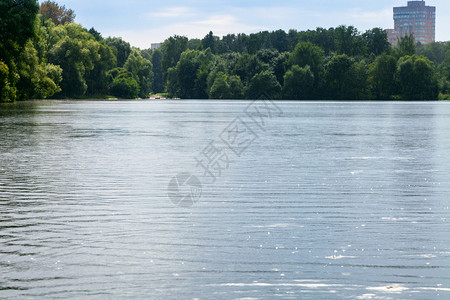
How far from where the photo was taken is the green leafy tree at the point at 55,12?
16284 centimetres

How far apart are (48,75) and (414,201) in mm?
92200

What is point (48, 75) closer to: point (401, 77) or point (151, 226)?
point (401, 77)

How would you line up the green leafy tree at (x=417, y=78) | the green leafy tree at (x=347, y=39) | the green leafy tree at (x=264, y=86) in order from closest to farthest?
the green leafy tree at (x=417, y=78)
the green leafy tree at (x=264, y=86)
the green leafy tree at (x=347, y=39)

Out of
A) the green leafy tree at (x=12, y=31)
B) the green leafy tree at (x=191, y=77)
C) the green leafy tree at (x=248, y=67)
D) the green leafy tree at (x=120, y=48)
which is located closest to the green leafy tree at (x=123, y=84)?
the green leafy tree at (x=120, y=48)

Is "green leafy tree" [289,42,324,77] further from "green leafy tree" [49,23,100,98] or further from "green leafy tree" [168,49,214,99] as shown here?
"green leafy tree" [49,23,100,98]

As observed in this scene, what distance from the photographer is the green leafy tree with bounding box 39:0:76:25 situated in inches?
6411

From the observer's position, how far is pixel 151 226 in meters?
8.87

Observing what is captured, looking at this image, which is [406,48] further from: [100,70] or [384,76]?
[100,70]

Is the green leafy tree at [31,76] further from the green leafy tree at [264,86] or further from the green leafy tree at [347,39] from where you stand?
the green leafy tree at [347,39]

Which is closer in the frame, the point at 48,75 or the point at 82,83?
the point at 48,75

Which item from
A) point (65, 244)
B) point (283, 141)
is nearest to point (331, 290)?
point (65, 244)

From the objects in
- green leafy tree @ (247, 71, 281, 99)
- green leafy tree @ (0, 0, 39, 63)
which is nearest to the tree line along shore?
green leafy tree @ (247, 71, 281, 99)

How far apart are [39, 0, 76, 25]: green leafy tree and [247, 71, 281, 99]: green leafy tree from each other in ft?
175

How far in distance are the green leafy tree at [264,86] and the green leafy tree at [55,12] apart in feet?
175
